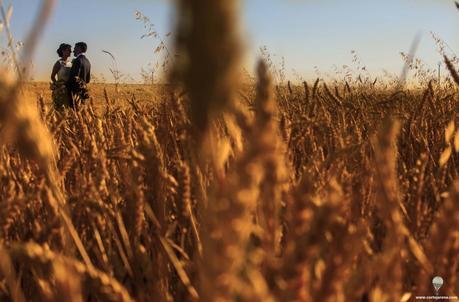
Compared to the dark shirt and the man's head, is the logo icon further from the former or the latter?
the man's head

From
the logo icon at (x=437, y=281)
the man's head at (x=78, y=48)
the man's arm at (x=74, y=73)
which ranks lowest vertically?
the logo icon at (x=437, y=281)

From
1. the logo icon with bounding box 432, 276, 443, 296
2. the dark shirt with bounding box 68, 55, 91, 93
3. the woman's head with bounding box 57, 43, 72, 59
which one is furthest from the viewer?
the woman's head with bounding box 57, 43, 72, 59

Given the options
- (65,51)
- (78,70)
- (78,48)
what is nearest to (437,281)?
(78,70)

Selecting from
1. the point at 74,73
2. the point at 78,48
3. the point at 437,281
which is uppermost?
the point at 78,48

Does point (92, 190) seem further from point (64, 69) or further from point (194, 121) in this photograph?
point (64, 69)

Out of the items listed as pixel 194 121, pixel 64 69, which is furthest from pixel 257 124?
pixel 64 69

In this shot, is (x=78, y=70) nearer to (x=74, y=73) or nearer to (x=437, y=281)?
(x=74, y=73)

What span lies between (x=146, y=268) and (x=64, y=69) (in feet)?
19.8

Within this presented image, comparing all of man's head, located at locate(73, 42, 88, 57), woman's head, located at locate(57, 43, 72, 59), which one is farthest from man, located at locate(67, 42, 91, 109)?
woman's head, located at locate(57, 43, 72, 59)

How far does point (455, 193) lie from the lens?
0.43 m

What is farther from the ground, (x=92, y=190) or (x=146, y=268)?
(x=92, y=190)

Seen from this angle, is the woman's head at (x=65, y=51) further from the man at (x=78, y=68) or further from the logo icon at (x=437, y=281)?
the logo icon at (x=437, y=281)

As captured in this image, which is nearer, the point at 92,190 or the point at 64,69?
the point at 92,190

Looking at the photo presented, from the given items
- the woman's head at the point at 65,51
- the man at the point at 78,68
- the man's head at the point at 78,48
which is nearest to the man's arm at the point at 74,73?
the man at the point at 78,68
